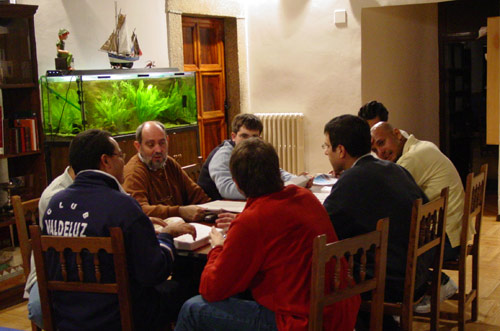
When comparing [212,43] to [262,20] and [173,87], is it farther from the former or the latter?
[173,87]

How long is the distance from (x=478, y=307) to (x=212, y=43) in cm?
419

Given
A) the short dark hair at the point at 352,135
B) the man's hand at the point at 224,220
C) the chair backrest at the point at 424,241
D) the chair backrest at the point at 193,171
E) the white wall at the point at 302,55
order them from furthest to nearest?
the white wall at the point at 302,55 → the chair backrest at the point at 193,171 → the man's hand at the point at 224,220 → the short dark hair at the point at 352,135 → the chair backrest at the point at 424,241

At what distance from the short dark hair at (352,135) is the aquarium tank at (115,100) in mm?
2575

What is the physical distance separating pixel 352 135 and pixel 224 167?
1296 millimetres

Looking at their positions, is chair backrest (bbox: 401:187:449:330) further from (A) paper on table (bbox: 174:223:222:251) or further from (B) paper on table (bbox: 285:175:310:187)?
(B) paper on table (bbox: 285:175:310:187)

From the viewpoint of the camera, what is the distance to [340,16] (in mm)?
6324

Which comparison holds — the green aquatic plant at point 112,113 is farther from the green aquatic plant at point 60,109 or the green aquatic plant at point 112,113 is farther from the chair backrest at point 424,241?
the chair backrest at point 424,241

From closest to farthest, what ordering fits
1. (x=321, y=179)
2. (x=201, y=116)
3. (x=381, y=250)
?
(x=381, y=250), (x=321, y=179), (x=201, y=116)

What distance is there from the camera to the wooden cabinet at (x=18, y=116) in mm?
4191

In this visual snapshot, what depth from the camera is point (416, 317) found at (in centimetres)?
355

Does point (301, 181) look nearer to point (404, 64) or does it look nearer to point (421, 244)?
point (421, 244)

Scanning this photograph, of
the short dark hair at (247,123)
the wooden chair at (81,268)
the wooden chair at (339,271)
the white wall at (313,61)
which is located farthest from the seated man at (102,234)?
the white wall at (313,61)

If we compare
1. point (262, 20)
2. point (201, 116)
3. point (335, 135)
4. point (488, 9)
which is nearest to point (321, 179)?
point (335, 135)

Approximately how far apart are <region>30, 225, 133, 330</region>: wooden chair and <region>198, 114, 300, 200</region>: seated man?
4.96 feet
